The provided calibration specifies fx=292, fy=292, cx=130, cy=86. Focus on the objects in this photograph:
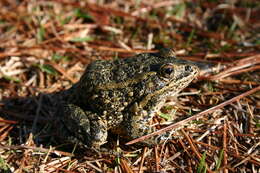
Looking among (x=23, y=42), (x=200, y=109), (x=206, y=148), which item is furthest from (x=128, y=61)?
(x=23, y=42)

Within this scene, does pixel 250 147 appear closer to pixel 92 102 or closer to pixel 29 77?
pixel 92 102

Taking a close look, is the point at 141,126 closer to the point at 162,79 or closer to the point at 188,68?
the point at 162,79

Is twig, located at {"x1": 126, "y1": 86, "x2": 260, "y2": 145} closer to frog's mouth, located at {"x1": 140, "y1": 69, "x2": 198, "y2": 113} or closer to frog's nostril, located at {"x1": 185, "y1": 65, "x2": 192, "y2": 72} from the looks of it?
frog's mouth, located at {"x1": 140, "y1": 69, "x2": 198, "y2": 113}

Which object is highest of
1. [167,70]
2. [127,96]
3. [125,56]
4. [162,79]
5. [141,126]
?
[125,56]

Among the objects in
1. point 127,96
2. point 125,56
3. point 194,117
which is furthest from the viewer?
point 125,56

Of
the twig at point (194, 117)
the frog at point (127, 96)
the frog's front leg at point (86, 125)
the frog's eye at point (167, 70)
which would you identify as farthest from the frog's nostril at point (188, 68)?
the frog's front leg at point (86, 125)

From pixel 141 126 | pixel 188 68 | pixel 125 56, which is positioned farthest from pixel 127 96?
pixel 125 56

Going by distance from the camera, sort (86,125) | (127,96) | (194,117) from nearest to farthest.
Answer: (86,125), (127,96), (194,117)
